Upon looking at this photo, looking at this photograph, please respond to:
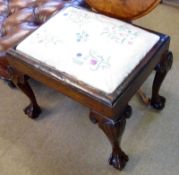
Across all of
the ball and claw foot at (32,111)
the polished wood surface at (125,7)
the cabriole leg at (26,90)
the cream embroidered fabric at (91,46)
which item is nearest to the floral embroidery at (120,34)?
the cream embroidered fabric at (91,46)

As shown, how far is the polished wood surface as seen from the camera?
3.80 ft

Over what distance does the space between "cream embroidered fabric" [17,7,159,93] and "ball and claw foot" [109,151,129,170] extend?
0.38 meters

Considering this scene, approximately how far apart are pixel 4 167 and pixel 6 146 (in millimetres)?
113

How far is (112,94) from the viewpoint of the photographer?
0.95 m

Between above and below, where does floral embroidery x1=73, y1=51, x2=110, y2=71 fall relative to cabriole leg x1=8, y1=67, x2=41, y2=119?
above

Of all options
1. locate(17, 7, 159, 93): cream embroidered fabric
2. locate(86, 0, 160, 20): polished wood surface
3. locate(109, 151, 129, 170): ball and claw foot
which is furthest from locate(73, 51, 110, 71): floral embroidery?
locate(109, 151, 129, 170): ball and claw foot

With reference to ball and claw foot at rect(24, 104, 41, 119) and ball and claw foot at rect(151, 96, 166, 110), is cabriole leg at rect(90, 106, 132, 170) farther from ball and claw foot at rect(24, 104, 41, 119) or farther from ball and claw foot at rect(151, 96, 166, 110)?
ball and claw foot at rect(24, 104, 41, 119)

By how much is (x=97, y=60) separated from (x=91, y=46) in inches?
3.1

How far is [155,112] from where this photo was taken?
1.42 meters

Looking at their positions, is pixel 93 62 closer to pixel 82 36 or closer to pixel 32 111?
pixel 82 36

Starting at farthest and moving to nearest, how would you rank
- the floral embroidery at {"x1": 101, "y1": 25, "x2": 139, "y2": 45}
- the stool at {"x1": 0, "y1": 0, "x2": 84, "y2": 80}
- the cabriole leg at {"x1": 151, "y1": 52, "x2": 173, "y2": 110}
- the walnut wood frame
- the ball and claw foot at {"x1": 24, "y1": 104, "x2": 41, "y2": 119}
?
the ball and claw foot at {"x1": 24, "y1": 104, "x2": 41, "y2": 119} → the stool at {"x1": 0, "y1": 0, "x2": 84, "y2": 80} → the cabriole leg at {"x1": 151, "y1": 52, "x2": 173, "y2": 110} → the floral embroidery at {"x1": 101, "y1": 25, "x2": 139, "y2": 45} → the walnut wood frame

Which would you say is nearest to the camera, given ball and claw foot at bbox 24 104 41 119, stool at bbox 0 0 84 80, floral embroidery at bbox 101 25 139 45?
floral embroidery at bbox 101 25 139 45

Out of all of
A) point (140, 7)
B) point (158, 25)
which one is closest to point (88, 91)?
point (140, 7)

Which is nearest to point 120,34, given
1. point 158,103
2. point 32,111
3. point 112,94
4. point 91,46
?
point 91,46
